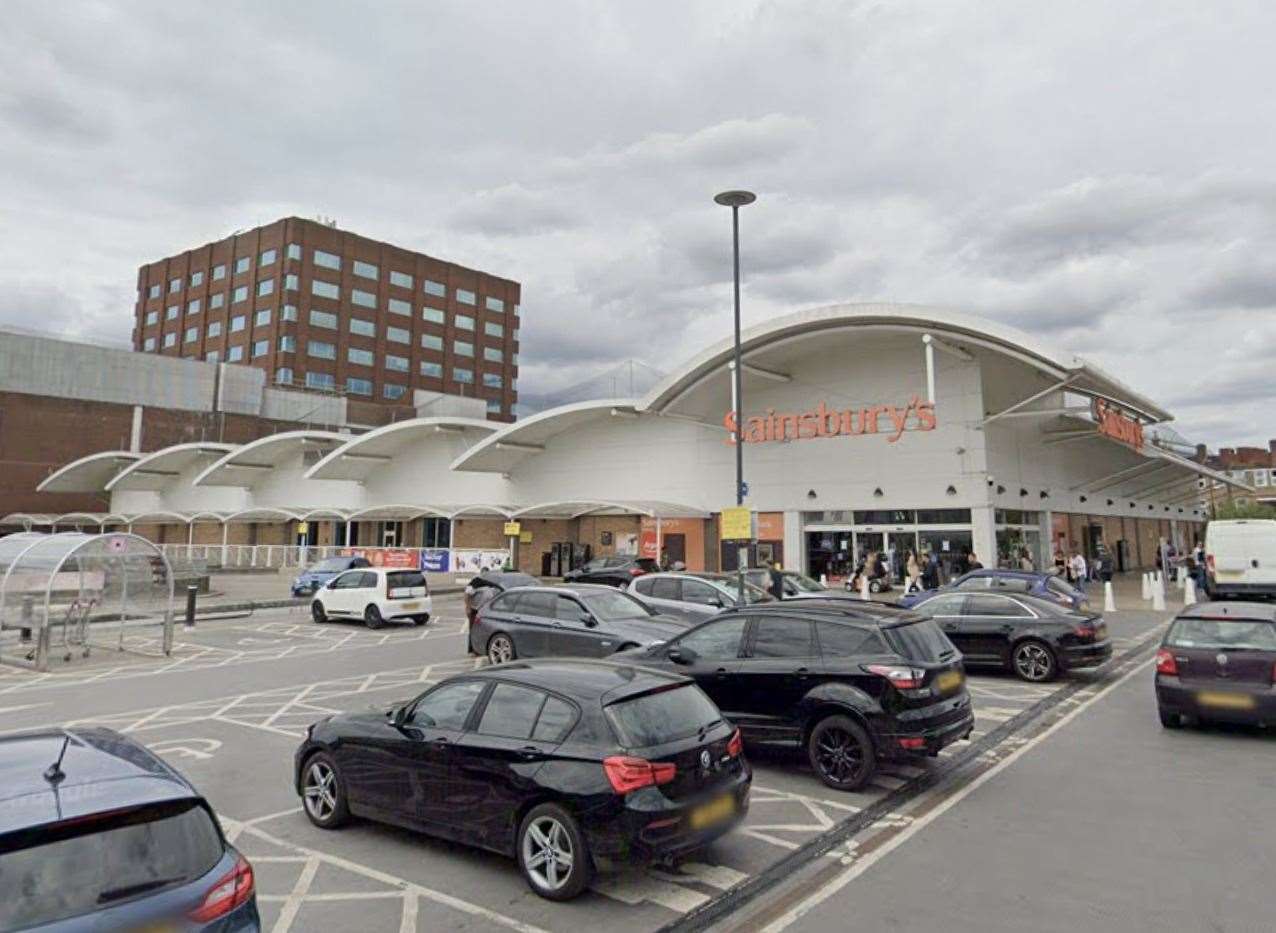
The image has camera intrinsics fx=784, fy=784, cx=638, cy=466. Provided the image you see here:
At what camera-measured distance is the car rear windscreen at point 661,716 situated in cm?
489

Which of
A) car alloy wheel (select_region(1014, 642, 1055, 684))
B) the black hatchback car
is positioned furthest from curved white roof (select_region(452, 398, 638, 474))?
the black hatchback car

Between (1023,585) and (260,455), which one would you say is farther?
(260,455)

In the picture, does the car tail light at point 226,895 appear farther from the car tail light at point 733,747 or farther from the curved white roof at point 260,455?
the curved white roof at point 260,455

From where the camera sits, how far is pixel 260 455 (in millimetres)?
48281

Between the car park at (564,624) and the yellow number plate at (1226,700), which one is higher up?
the car park at (564,624)

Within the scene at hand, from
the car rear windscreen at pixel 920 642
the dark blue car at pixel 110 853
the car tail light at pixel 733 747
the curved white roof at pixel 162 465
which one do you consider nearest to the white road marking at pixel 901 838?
the car tail light at pixel 733 747

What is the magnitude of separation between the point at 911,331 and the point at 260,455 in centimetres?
3949

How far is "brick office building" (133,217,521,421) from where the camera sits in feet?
234

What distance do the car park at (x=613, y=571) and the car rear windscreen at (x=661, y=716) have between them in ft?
55.8

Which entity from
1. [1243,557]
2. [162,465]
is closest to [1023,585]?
[1243,557]

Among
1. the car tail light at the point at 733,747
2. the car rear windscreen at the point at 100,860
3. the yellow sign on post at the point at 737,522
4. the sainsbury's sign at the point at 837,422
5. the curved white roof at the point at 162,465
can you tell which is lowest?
the car tail light at the point at 733,747

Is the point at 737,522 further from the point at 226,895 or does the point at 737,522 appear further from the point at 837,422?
the point at 837,422

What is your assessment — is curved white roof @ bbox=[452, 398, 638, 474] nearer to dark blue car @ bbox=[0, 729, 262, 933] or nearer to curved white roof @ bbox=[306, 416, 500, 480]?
curved white roof @ bbox=[306, 416, 500, 480]

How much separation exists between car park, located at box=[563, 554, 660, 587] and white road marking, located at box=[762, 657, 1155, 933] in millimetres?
14308
